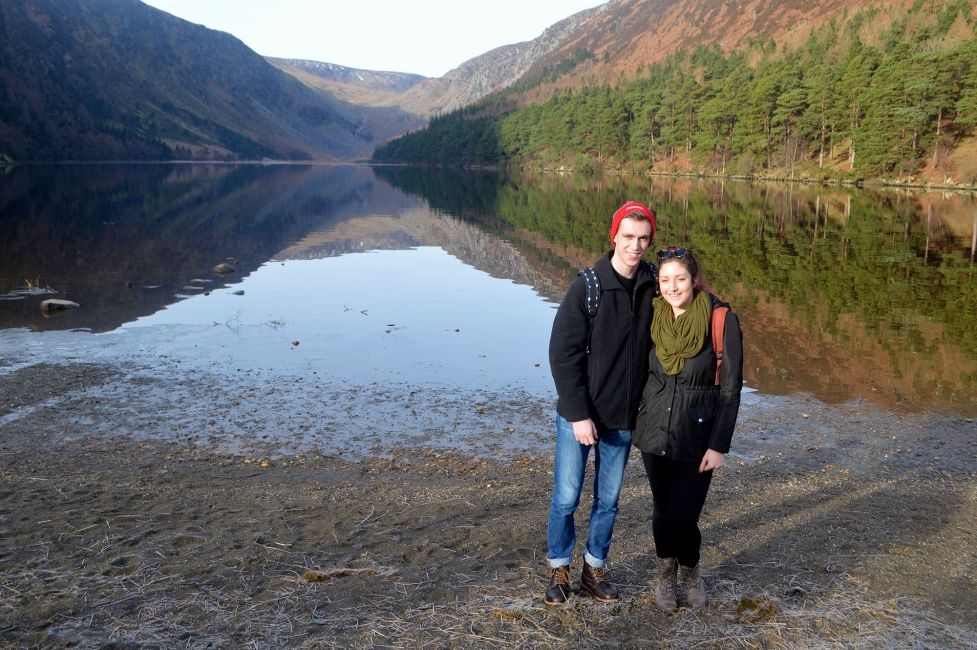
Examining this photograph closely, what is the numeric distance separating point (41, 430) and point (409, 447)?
501cm

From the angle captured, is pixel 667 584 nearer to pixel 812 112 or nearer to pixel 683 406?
pixel 683 406

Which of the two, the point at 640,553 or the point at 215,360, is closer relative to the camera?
the point at 640,553

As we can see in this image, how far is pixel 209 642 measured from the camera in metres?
5.21

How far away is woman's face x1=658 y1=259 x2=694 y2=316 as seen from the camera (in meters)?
5.15

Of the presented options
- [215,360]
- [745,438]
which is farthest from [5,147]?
[745,438]

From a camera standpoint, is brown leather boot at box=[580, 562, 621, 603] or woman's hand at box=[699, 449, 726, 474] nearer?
woman's hand at box=[699, 449, 726, 474]

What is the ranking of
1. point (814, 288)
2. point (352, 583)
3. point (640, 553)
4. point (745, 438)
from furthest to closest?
point (814, 288)
point (745, 438)
point (640, 553)
point (352, 583)

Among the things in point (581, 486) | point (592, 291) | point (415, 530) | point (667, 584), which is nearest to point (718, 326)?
point (592, 291)

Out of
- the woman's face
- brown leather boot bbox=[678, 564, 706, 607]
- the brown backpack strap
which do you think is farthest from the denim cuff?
the woman's face

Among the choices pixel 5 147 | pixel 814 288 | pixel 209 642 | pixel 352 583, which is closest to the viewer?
pixel 209 642

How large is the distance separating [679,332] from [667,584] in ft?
6.45

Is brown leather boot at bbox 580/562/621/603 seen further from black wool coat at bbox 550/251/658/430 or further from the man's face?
the man's face

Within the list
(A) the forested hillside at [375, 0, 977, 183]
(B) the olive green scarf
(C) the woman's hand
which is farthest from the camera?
(A) the forested hillside at [375, 0, 977, 183]

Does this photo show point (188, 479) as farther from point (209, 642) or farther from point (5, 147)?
point (5, 147)
